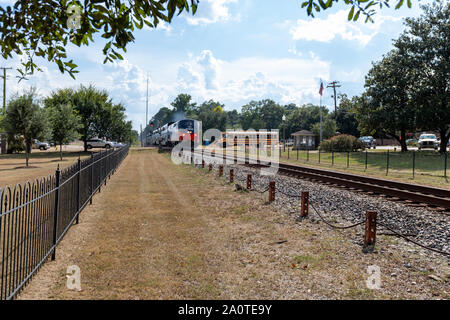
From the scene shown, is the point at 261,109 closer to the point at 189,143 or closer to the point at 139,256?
the point at 189,143

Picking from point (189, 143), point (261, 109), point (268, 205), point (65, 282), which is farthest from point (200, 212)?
point (261, 109)

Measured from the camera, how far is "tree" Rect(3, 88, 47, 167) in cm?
2725

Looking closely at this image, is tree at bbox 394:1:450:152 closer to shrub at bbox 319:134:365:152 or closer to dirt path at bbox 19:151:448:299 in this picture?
shrub at bbox 319:134:365:152

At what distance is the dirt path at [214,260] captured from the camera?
4914mm

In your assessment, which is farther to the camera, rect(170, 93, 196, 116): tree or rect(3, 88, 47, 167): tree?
rect(170, 93, 196, 116): tree

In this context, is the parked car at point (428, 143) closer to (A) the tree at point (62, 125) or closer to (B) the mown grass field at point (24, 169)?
(B) the mown grass field at point (24, 169)

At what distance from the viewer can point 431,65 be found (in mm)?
38031

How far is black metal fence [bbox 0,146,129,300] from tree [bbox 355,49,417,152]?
36997 mm

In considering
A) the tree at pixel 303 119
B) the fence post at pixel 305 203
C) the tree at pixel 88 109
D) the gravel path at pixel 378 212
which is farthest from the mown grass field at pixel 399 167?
the tree at pixel 303 119

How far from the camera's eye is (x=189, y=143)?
134ft

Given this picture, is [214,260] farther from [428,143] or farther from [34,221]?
[428,143]

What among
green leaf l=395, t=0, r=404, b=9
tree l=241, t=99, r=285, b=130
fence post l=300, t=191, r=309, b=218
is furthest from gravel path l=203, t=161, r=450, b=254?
tree l=241, t=99, r=285, b=130

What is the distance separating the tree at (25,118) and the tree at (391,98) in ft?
111
